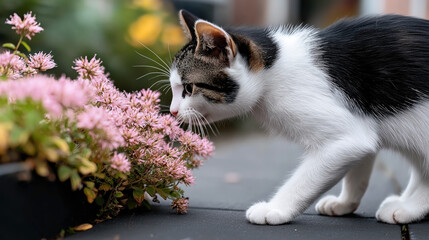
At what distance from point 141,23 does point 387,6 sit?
4388 millimetres

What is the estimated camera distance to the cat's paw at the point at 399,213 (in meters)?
2.20

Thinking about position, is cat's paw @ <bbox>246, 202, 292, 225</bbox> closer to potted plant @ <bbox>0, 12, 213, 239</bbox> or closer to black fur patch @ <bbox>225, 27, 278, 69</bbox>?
potted plant @ <bbox>0, 12, 213, 239</bbox>

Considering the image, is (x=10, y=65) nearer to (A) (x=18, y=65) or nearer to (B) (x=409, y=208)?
Answer: (A) (x=18, y=65)

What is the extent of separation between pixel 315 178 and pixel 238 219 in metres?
0.37

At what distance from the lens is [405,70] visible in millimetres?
2137

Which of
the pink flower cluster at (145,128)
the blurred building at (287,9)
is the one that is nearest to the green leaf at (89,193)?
the pink flower cluster at (145,128)

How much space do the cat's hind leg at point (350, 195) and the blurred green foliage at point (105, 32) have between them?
2636 mm

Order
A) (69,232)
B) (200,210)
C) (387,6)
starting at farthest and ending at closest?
(387,6) → (200,210) → (69,232)

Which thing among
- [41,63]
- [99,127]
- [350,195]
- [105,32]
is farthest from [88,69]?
[105,32]

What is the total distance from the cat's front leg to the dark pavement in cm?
5

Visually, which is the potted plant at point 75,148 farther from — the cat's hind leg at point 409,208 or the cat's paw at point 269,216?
the cat's hind leg at point 409,208

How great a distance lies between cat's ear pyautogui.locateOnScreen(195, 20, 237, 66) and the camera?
6.94ft

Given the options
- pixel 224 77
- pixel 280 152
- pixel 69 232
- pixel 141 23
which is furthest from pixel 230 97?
→ pixel 141 23

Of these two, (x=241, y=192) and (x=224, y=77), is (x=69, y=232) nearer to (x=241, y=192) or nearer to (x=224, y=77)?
(x=224, y=77)
